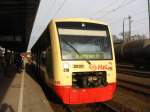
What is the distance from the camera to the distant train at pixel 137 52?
28656 mm

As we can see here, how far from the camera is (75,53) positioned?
11.3 m

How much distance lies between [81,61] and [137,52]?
773 inches

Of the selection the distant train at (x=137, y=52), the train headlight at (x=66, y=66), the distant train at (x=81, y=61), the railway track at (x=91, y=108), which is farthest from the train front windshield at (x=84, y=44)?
the distant train at (x=137, y=52)

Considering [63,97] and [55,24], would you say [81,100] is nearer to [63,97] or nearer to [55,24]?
[63,97]

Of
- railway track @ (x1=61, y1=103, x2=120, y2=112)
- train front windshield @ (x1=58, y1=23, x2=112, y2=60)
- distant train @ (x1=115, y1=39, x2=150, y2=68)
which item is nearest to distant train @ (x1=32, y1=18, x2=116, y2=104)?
train front windshield @ (x1=58, y1=23, x2=112, y2=60)

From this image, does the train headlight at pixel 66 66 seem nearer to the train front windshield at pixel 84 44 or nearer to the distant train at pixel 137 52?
the train front windshield at pixel 84 44

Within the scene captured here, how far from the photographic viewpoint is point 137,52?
30156 mm

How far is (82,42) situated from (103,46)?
0.74m

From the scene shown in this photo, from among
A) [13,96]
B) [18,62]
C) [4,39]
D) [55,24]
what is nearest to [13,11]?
[18,62]

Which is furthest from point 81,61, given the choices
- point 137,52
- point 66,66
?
point 137,52

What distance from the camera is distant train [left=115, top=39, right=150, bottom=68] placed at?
28656mm

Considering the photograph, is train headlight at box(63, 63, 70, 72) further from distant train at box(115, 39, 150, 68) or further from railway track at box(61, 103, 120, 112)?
distant train at box(115, 39, 150, 68)

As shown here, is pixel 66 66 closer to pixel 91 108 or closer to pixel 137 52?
pixel 91 108

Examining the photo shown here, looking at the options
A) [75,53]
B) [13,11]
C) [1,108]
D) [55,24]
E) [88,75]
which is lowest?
[1,108]
